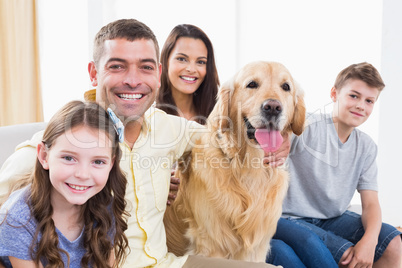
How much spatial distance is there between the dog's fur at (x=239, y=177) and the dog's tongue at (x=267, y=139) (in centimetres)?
3

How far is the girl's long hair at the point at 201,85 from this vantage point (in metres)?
2.36

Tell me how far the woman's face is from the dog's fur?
58 centimetres

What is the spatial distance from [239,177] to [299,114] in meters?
0.40

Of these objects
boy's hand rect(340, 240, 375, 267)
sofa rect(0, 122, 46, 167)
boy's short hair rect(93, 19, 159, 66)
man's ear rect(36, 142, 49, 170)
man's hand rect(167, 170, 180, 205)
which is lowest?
boy's hand rect(340, 240, 375, 267)

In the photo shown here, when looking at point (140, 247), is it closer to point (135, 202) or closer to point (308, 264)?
point (135, 202)

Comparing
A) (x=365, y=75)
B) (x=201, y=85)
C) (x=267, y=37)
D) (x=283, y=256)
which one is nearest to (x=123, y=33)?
(x=201, y=85)

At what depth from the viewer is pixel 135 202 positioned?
1498 mm

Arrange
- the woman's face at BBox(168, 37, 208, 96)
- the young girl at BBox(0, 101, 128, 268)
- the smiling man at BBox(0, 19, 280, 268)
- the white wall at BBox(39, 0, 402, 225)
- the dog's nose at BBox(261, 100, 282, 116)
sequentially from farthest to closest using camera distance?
the white wall at BBox(39, 0, 402, 225) → the woman's face at BBox(168, 37, 208, 96) → the dog's nose at BBox(261, 100, 282, 116) → the smiling man at BBox(0, 19, 280, 268) → the young girl at BBox(0, 101, 128, 268)

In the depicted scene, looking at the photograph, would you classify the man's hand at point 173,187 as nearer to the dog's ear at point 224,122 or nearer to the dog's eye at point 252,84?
the dog's ear at point 224,122

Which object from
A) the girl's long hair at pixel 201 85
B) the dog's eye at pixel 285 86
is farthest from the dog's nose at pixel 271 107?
the girl's long hair at pixel 201 85

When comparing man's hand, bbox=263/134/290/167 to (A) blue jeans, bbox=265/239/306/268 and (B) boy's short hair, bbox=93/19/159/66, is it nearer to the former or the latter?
(A) blue jeans, bbox=265/239/306/268

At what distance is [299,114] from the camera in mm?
1832

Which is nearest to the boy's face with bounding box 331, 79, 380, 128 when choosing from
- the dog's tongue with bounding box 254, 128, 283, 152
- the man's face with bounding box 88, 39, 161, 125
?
the dog's tongue with bounding box 254, 128, 283, 152

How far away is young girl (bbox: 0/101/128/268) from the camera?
1181 mm
